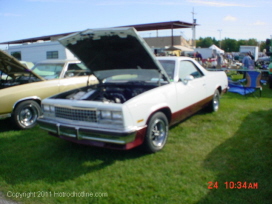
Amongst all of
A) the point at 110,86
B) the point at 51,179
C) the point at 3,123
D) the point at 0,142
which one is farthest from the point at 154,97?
Result: the point at 3,123

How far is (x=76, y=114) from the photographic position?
376 centimetres

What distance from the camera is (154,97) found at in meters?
3.87

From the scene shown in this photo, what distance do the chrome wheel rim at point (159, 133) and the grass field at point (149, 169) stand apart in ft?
0.64

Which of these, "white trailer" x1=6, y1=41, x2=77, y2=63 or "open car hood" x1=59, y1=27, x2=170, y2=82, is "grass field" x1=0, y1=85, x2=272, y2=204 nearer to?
"open car hood" x1=59, y1=27, x2=170, y2=82

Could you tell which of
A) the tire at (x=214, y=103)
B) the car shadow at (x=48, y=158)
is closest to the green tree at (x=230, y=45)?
the tire at (x=214, y=103)

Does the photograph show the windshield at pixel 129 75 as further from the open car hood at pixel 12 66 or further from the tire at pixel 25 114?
the open car hood at pixel 12 66

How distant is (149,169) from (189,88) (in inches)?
80.0

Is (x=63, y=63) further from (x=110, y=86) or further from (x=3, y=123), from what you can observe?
(x=110, y=86)

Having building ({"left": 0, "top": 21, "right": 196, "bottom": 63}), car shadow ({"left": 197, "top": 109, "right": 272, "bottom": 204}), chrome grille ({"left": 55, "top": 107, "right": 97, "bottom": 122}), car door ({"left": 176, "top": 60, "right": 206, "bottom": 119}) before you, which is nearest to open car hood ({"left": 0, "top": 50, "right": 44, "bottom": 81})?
chrome grille ({"left": 55, "top": 107, "right": 97, "bottom": 122})

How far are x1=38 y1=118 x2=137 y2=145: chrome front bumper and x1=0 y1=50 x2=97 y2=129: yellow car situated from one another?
1.53 m

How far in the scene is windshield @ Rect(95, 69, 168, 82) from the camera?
4457 mm

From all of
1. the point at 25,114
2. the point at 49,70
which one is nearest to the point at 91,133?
the point at 25,114

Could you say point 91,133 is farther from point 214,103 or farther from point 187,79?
point 214,103

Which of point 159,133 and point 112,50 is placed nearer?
point 159,133
